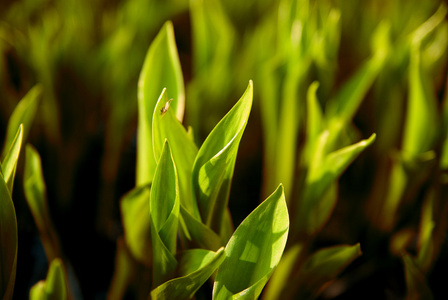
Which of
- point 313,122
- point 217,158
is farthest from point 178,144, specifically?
point 313,122

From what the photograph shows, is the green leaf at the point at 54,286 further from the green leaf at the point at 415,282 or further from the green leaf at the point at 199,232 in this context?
the green leaf at the point at 415,282

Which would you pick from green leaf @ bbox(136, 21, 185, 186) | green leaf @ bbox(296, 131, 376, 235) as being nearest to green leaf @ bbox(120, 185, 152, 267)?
green leaf @ bbox(136, 21, 185, 186)

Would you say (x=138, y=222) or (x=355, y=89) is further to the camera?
(x=355, y=89)

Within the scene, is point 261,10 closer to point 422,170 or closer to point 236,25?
point 236,25

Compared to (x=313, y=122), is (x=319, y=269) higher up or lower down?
lower down

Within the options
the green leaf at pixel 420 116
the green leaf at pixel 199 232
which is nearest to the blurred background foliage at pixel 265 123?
the green leaf at pixel 420 116

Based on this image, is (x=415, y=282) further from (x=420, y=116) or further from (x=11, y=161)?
(x=11, y=161)

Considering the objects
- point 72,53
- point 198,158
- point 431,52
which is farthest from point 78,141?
point 431,52
